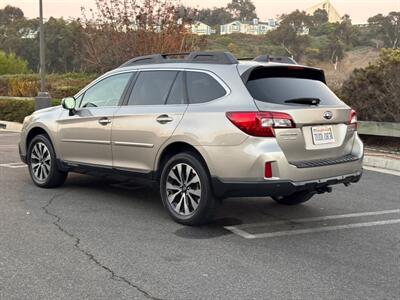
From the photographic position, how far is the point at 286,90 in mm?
5488

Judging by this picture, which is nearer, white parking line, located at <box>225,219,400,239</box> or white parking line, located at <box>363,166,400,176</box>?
white parking line, located at <box>225,219,400,239</box>

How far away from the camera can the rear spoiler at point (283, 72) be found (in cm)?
547

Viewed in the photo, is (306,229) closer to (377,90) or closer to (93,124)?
(93,124)

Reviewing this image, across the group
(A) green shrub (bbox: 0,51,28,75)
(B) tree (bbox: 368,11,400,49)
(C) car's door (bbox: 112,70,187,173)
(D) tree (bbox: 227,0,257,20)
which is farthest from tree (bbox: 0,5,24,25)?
(C) car's door (bbox: 112,70,187,173)

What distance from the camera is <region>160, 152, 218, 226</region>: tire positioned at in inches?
214

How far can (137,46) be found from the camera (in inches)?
776

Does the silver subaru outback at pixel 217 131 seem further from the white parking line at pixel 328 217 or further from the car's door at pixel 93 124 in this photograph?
the white parking line at pixel 328 217

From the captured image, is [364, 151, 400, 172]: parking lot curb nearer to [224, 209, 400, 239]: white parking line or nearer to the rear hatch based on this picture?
[224, 209, 400, 239]: white parking line

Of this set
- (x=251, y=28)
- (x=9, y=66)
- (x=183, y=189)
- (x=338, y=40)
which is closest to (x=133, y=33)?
(x=183, y=189)

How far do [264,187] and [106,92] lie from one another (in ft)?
8.75

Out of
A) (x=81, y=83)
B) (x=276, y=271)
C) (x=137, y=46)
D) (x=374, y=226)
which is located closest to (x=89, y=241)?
(x=276, y=271)

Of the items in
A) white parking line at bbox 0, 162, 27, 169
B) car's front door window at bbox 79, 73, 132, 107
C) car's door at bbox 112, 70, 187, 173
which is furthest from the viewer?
white parking line at bbox 0, 162, 27, 169

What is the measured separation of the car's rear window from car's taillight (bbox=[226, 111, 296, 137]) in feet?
0.72

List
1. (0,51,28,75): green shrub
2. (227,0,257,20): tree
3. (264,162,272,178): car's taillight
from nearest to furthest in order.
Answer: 1. (264,162,272,178): car's taillight
2. (0,51,28,75): green shrub
3. (227,0,257,20): tree
